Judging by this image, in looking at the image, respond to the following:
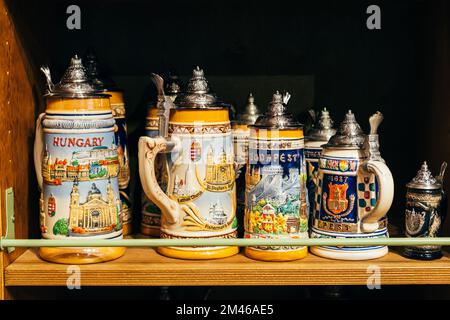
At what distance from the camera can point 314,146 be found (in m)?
1.10

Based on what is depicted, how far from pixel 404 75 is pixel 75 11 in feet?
2.12

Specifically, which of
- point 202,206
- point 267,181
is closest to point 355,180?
point 267,181

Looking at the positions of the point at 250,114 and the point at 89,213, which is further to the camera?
the point at 250,114

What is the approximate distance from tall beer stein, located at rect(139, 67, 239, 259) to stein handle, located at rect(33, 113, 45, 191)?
0.18 metres

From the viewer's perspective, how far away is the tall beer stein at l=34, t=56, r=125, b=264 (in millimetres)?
939

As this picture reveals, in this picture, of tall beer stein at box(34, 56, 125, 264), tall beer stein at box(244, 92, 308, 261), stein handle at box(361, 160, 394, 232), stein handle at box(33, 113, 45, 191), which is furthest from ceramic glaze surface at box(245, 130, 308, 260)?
stein handle at box(33, 113, 45, 191)

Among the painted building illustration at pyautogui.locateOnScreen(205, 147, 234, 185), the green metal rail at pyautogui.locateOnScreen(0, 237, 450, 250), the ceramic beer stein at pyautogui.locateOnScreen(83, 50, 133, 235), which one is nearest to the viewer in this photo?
the green metal rail at pyautogui.locateOnScreen(0, 237, 450, 250)

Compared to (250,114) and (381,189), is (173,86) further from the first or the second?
(381,189)

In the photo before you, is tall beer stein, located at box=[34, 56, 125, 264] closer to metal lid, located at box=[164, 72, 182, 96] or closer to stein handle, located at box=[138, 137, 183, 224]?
stein handle, located at box=[138, 137, 183, 224]

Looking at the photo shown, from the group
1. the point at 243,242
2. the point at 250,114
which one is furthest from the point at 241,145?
the point at 243,242

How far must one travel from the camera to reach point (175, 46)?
1.24 meters

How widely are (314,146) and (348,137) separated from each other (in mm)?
127

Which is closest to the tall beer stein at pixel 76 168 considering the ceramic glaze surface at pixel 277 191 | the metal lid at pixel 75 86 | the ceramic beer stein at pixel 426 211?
the metal lid at pixel 75 86
